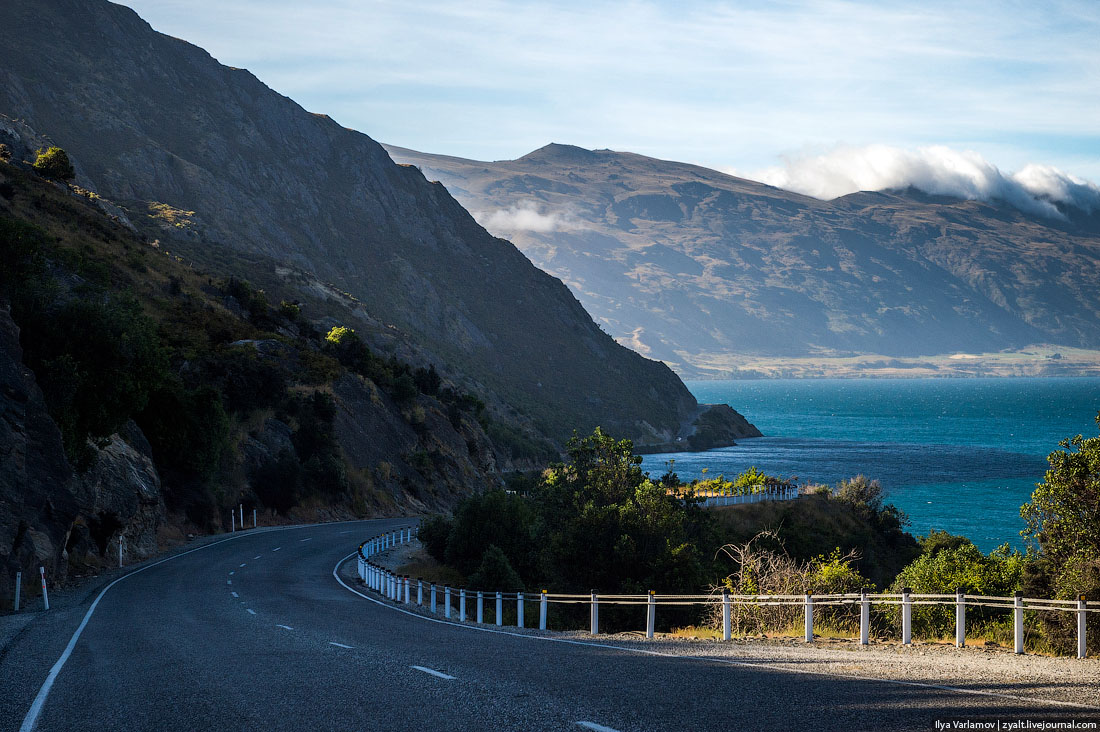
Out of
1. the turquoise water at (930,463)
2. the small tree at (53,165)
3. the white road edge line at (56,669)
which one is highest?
the small tree at (53,165)

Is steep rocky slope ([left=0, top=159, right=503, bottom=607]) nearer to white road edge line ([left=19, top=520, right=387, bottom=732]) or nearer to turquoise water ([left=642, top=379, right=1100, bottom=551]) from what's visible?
white road edge line ([left=19, top=520, right=387, bottom=732])

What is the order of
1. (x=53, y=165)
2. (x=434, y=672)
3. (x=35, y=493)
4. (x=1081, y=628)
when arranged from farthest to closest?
(x=53, y=165) → (x=35, y=493) → (x=1081, y=628) → (x=434, y=672)

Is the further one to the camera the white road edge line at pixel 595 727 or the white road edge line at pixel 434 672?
the white road edge line at pixel 434 672

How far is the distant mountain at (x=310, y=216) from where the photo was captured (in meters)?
113

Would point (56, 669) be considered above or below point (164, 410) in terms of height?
below

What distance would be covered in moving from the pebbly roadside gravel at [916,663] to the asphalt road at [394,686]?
1.69ft

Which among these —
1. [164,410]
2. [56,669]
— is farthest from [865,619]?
[164,410]

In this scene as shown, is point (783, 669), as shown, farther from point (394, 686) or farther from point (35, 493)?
point (35, 493)

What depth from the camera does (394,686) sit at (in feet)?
37.4

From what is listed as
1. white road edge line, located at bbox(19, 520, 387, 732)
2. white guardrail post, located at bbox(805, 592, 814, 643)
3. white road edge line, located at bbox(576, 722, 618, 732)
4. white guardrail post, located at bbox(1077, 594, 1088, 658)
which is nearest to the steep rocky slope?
white road edge line, located at bbox(19, 520, 387, 732)

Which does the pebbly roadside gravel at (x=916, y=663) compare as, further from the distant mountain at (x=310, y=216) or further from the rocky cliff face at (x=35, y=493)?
the distant mountain at (x=310, y=216)

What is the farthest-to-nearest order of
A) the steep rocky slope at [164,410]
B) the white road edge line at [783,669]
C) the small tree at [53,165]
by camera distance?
the small tree at [53,165], the steep rocky slope at [164,410], the white road edge line at [783,669]

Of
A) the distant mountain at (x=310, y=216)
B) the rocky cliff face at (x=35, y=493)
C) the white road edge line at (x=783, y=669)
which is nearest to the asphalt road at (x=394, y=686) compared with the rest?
the white road edge line at (x=783, y=669)

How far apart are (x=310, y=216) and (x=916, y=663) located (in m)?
141
